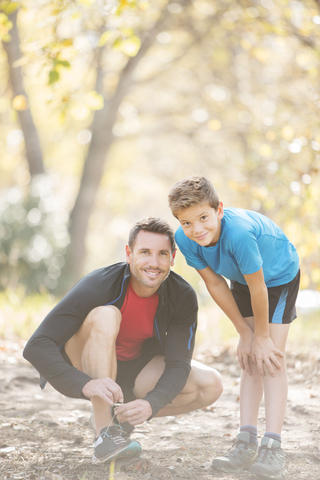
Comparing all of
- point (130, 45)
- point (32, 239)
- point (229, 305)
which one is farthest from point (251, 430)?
point (32, 239)

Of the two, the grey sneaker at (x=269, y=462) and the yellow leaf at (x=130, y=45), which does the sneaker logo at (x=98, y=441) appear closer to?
the grey sneaker at (x=269, y=462)

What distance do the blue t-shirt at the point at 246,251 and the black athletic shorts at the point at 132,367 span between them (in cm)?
66

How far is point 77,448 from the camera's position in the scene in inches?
118

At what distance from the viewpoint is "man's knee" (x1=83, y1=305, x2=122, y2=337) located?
2641 millimetres

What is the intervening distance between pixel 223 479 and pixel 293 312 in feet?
3.38

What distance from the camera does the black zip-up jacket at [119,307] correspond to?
8.44ft

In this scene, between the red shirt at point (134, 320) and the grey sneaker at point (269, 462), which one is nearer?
the grey sneaker at point (269, 462)

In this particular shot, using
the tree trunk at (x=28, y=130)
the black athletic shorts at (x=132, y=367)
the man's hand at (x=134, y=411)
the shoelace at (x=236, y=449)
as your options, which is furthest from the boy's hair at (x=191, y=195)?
the tree trunk at (x=28, y=130)

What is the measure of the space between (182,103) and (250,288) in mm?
10411

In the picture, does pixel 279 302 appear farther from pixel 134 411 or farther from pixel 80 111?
pixel 80 111

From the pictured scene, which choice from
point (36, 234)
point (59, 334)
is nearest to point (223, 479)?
point (59, 334)

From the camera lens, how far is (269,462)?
2.48 m

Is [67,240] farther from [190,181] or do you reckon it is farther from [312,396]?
[190,181]

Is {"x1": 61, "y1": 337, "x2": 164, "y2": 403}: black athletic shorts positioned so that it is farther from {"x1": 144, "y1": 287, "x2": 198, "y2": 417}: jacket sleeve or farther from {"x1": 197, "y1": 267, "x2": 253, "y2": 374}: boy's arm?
{"x1": 197, "y1": 267, "x2": 253, "y2": 374}: boy's arm
